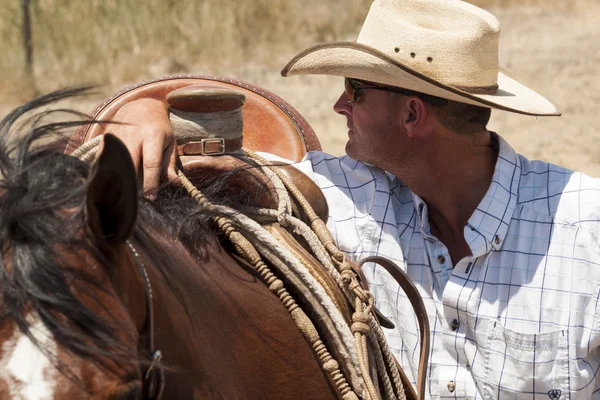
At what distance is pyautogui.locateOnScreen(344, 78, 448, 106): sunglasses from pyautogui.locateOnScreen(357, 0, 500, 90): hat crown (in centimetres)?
5

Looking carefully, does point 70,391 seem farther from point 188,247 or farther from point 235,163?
point 235,163

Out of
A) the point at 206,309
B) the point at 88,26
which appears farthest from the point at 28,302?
the point at 88,26

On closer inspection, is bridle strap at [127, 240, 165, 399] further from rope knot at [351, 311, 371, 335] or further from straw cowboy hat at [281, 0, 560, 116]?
straw cowboy hat at [281, 0, 560, 116]

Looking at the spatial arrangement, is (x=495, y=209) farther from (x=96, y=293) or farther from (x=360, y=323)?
(x=96, y=293)

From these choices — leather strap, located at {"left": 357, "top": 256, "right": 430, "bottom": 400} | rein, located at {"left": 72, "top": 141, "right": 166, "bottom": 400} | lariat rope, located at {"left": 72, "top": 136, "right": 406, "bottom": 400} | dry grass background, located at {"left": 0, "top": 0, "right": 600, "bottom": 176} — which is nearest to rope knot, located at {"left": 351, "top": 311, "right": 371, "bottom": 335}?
lariat rope, located at {"left": 72, "top": 136, "right": 406, "bottom": 400}

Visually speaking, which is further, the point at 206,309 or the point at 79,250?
the point at 206,309

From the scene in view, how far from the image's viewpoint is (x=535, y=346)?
6.10ft

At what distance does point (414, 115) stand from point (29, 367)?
1257 mm

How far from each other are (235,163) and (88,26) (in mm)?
7425

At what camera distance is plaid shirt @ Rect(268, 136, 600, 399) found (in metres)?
1.86

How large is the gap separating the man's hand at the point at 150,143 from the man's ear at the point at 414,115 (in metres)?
0.64

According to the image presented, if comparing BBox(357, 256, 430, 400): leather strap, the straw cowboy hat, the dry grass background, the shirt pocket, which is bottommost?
the dry grass background

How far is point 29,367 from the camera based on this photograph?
0.95m

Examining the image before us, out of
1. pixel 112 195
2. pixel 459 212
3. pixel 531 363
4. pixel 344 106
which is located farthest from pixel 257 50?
pixel 112 195
